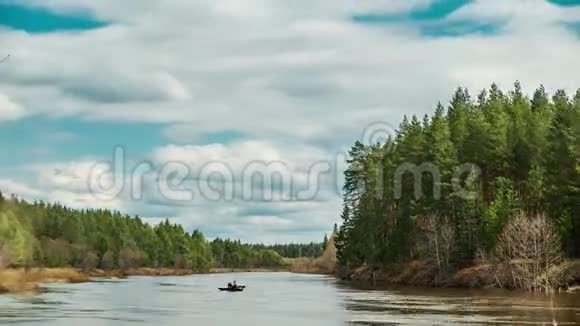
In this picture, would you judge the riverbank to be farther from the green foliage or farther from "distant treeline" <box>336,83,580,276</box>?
the green foliage

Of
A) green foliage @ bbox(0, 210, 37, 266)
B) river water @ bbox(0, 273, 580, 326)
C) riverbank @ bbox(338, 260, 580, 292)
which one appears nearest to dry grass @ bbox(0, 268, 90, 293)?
green foliage @ bbox(0, 210, 37, 266)

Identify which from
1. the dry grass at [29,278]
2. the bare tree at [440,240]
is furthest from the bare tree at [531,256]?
the dry grass at [29,278]

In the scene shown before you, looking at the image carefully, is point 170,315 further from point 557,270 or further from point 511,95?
point 511,95

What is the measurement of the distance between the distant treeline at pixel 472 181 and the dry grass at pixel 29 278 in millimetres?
45586

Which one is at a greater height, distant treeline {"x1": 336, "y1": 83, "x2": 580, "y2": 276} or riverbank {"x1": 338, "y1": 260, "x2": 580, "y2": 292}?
distant treeline {"x1": 336, "y1": 83, "x2": 580, "y2": 276}

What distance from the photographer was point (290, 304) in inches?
2768

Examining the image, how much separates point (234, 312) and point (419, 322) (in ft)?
53.7

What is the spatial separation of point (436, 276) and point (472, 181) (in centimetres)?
1185

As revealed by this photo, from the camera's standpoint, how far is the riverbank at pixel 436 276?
263ft

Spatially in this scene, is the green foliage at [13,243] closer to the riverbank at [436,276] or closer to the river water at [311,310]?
the river water at [311,310]

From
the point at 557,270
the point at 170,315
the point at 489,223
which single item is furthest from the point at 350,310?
the point at 489,223

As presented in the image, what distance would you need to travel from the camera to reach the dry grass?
293ft

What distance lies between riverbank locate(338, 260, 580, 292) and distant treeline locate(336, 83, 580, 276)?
69.0 inches

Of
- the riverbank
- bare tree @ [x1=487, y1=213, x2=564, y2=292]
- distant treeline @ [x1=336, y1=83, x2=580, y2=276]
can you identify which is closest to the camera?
bare tree @ [x1=487, y1=213, x2=564, y2=292]
